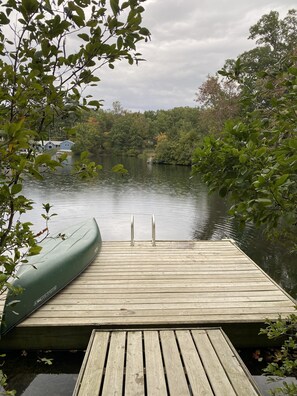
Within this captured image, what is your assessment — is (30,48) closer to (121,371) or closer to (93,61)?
(93,61)

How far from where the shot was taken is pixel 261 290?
4.18 meters

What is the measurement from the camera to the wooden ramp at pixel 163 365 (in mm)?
2412

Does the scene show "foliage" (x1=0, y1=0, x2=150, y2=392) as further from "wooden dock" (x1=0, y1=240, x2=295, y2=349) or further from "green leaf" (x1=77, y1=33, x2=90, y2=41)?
"wooden dock" (x1=0, y1=240, x2=295, y2=349)

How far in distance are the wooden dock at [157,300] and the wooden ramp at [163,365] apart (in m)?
0.25

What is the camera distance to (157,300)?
3.86 metres

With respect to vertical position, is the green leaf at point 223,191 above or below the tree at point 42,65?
below

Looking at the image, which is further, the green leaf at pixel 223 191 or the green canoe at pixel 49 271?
the green canoe at pixel 49 271

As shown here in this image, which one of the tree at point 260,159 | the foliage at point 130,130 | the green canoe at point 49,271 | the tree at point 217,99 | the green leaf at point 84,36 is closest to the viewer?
the green leaf at point 84,36

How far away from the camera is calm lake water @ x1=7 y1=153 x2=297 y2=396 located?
338 cm

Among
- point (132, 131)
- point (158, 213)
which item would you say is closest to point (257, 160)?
point (158, 213)

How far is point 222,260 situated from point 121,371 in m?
3.12

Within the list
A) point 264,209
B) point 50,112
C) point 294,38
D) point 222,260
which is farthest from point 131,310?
point 294,38

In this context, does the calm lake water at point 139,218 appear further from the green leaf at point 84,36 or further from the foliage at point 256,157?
the green leaf at point 84,36

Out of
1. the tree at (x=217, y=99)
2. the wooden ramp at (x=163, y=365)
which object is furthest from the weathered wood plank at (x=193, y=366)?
the tree at (x=217, y=99)
